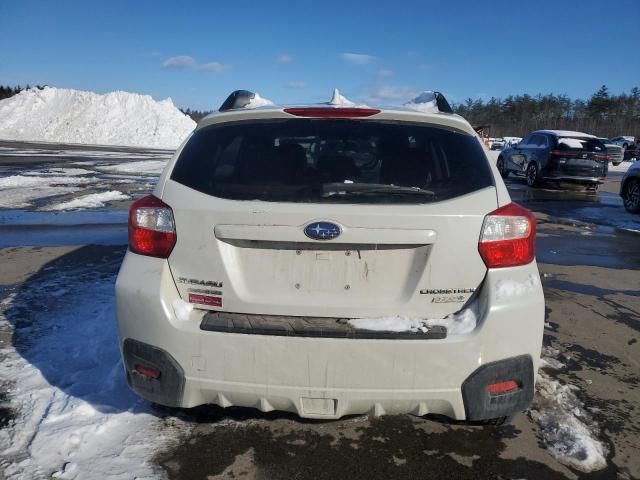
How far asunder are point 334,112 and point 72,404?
2165mm

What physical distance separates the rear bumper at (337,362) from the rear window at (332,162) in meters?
0.49

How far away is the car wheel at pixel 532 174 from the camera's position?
16125 mm

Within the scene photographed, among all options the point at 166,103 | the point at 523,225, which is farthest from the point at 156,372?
the point at 166,103

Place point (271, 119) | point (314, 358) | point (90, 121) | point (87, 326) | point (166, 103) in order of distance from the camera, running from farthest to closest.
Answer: point (166, 103)
point (90, 121)
point (87, 326)
point (271, 119)
point (314, 358)

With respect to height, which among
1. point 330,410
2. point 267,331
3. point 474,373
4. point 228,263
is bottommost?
point 330,410

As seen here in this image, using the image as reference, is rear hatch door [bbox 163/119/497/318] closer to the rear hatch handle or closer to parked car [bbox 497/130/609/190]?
the rear hatch handle

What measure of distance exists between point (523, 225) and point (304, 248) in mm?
1026

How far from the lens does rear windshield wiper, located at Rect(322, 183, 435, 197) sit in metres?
2.42

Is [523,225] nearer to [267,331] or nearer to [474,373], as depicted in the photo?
[474,373]

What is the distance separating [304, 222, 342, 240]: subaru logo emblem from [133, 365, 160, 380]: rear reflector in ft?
3.14

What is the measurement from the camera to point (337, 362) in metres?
2.28

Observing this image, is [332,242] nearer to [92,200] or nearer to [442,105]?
[442,105]

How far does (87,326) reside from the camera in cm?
406

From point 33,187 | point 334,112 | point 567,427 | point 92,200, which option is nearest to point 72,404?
point 334,112
